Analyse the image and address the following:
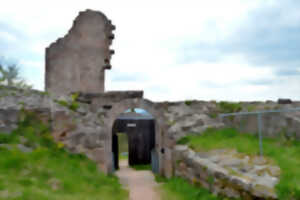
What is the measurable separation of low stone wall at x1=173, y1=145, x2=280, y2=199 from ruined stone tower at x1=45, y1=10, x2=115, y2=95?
5661mm

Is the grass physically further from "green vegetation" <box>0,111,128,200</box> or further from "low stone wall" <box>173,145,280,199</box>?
Result: "green vegetation" <box>0,111,128,200</box>

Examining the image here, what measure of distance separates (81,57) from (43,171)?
270 inches

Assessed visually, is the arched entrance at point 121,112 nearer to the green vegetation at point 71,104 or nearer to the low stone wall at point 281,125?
the green vegetation at point 71,104

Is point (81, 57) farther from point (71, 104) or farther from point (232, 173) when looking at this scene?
point (232, 173)

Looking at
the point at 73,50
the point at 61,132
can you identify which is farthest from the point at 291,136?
the point at 73,50

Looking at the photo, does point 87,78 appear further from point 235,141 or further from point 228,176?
point 228,176

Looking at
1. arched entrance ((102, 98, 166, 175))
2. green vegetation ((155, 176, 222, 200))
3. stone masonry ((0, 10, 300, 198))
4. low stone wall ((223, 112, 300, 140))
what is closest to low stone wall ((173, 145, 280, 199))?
stone masonry ((0, 10, 300, 198))

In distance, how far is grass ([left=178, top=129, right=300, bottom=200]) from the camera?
4552mm

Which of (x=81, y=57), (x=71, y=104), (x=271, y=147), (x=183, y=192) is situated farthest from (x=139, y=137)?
(x=271, y=147)

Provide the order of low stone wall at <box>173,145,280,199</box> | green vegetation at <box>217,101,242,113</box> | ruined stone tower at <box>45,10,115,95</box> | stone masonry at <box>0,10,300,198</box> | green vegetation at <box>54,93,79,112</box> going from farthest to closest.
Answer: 1. ruined stone tower at <box>45,10,115,95</box>
2. green vegetation at <box>217,101,242,113</box>
3. green vegetation at <box>54,93,79,112</box>
4. stone masonry at <box>0,10,300,198</box>
5. low stone wall at <box>173,145,280,199</box>

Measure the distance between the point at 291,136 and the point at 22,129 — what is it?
6981 millimetres

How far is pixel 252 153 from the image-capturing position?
6.49 metres

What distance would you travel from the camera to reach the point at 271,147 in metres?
6.44

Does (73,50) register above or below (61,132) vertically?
above
